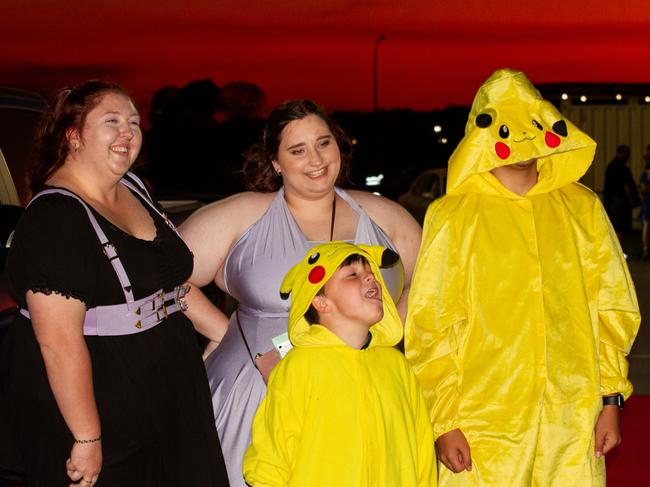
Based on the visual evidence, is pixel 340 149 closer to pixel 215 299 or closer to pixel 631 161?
pixel 215 299

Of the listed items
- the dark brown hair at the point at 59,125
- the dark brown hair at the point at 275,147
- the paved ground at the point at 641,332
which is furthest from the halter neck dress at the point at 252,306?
the paved ground at the point at 641,332

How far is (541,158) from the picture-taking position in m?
3.86

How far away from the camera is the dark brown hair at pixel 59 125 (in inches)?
124

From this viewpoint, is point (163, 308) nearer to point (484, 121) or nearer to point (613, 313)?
point (484, 121)

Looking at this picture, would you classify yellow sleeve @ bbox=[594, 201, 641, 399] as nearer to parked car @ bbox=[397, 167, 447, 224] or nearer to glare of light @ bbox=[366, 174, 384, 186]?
parked car @ bbox=[397, 167, 447, 224]

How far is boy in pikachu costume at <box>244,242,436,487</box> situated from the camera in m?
3.19

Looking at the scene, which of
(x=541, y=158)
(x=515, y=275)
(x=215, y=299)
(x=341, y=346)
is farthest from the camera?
(x=215, y=299)

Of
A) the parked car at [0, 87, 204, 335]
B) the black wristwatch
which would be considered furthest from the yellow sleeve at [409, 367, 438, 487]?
the parked car at [0, 87, 204, 335]

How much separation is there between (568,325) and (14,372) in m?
1.81

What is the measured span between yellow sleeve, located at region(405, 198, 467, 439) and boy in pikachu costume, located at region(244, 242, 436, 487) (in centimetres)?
20

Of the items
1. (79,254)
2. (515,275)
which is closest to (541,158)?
(515,275)

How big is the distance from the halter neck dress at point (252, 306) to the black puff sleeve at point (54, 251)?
3.17 feet

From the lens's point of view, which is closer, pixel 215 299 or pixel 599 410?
pixel 599 410

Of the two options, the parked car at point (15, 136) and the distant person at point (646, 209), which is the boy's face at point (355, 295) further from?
the distant person at point (646, 209)
